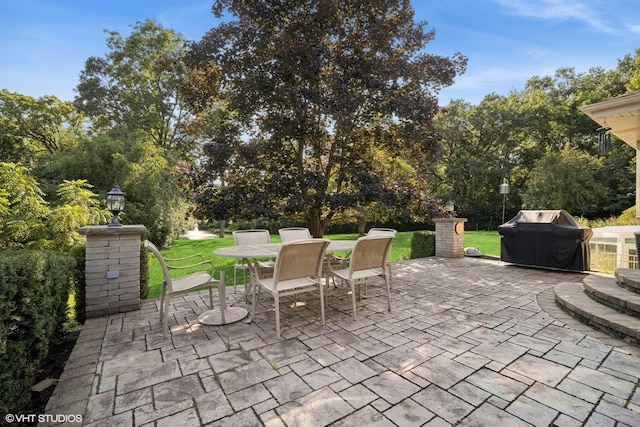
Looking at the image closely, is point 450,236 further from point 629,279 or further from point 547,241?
point 629,279

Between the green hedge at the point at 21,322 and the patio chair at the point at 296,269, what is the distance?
174cm

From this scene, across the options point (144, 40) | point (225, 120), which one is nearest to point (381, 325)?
point (225, 120)

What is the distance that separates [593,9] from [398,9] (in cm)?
421

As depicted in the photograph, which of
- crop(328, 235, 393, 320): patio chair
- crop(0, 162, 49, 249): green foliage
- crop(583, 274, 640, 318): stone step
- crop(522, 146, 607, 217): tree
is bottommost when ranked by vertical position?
crop(583, 274, 640, 318): stone step

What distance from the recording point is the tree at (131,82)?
569 inches

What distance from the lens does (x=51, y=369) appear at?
7.97ft

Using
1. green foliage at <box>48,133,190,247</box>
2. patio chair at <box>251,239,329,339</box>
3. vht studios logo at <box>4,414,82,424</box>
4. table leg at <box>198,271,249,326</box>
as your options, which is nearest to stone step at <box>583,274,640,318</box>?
patio chair at <box>251,239,329,339</box>

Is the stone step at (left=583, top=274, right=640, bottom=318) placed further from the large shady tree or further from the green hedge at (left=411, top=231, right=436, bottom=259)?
the green hedge at (left=411, top=231, right=436, bottom=259)

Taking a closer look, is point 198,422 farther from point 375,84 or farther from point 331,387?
point 375,84

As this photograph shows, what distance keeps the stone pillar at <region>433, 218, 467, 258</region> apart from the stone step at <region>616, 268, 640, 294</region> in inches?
142

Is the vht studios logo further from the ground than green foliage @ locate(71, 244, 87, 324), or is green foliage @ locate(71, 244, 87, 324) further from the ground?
green foliage @ locate(71, 244, 87, 324)

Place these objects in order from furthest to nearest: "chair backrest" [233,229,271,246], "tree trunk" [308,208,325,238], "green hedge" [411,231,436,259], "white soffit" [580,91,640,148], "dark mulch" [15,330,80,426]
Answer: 1. "green hedge" [411,231,436,259]
2. "tree trunk" [308,208,325,238]
3. "chair backrest" [233,229,271,246]
4. "white soffit" [580,91,640,148]
5. "dark mulch" [15,330,80,426]

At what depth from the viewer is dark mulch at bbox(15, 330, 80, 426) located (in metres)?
1.93

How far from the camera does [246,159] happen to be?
6.43 m
